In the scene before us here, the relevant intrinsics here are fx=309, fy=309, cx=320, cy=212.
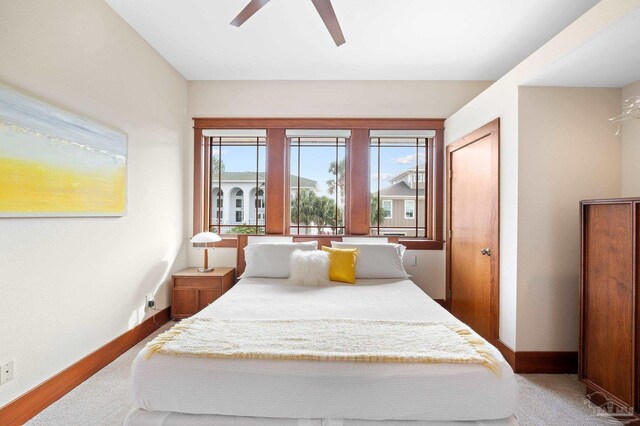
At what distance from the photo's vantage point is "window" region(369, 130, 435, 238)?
3.87 meters

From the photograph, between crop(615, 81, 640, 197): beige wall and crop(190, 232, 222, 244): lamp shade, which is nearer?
crop(615, 81, 640, 197): beige wall

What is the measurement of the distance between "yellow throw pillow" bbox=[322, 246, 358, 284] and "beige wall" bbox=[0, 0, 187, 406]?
181cm

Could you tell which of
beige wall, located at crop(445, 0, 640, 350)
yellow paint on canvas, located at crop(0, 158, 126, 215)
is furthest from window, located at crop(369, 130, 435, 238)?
yellow paint on canvas, located at crop(0, 158, 126, 215)

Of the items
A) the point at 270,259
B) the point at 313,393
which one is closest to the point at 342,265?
the point at 270,259

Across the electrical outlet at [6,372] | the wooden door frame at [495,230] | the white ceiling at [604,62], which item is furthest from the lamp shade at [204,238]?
the white ceiling at [604,62]

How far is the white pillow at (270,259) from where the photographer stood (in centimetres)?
303

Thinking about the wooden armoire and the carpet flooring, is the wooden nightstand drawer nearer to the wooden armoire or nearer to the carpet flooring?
the carpet flooring

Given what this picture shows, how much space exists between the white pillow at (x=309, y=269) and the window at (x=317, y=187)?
1.08 metres

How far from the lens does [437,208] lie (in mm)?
3791

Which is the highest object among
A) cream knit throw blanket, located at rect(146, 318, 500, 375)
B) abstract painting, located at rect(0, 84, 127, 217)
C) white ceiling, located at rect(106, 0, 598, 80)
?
white ceiling, located at rect(106, 0, 598, 80)

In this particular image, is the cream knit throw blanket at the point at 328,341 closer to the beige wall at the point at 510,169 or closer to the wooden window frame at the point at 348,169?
the beige wall at the point at 510,169

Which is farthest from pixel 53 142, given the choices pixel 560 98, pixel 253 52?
pixel 560 98

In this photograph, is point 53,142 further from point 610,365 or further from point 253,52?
point 610,365

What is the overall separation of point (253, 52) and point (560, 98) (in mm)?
2755
